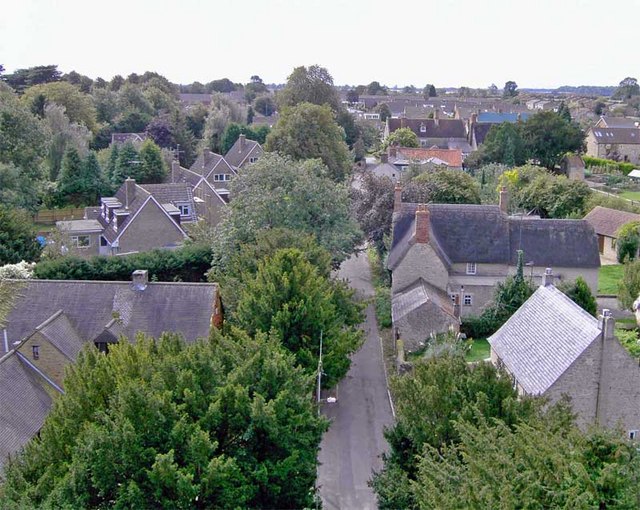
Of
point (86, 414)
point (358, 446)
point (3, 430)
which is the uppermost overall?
A: point (86, 414)

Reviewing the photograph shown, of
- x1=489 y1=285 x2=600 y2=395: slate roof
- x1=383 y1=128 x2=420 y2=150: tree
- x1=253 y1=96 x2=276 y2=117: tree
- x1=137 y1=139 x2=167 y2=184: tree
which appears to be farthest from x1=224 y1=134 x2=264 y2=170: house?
x1=253 y1=96 x2=276 y2=117: tree

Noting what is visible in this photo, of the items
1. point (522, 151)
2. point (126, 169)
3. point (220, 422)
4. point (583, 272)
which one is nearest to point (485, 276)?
point (583, 272)

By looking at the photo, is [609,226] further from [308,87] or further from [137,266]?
[308,87]

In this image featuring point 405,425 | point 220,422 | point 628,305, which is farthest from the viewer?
point 628,305

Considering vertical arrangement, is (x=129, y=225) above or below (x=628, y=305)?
above

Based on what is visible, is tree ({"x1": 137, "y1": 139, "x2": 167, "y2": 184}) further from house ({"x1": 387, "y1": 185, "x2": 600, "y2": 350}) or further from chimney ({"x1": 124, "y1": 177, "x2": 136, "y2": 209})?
house ({"x1": 387, "y1": 185, "x2": 600, "y2": 350})

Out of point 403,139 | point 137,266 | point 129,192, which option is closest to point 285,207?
point 137,266

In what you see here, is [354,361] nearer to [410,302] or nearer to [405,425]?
[410,302]
